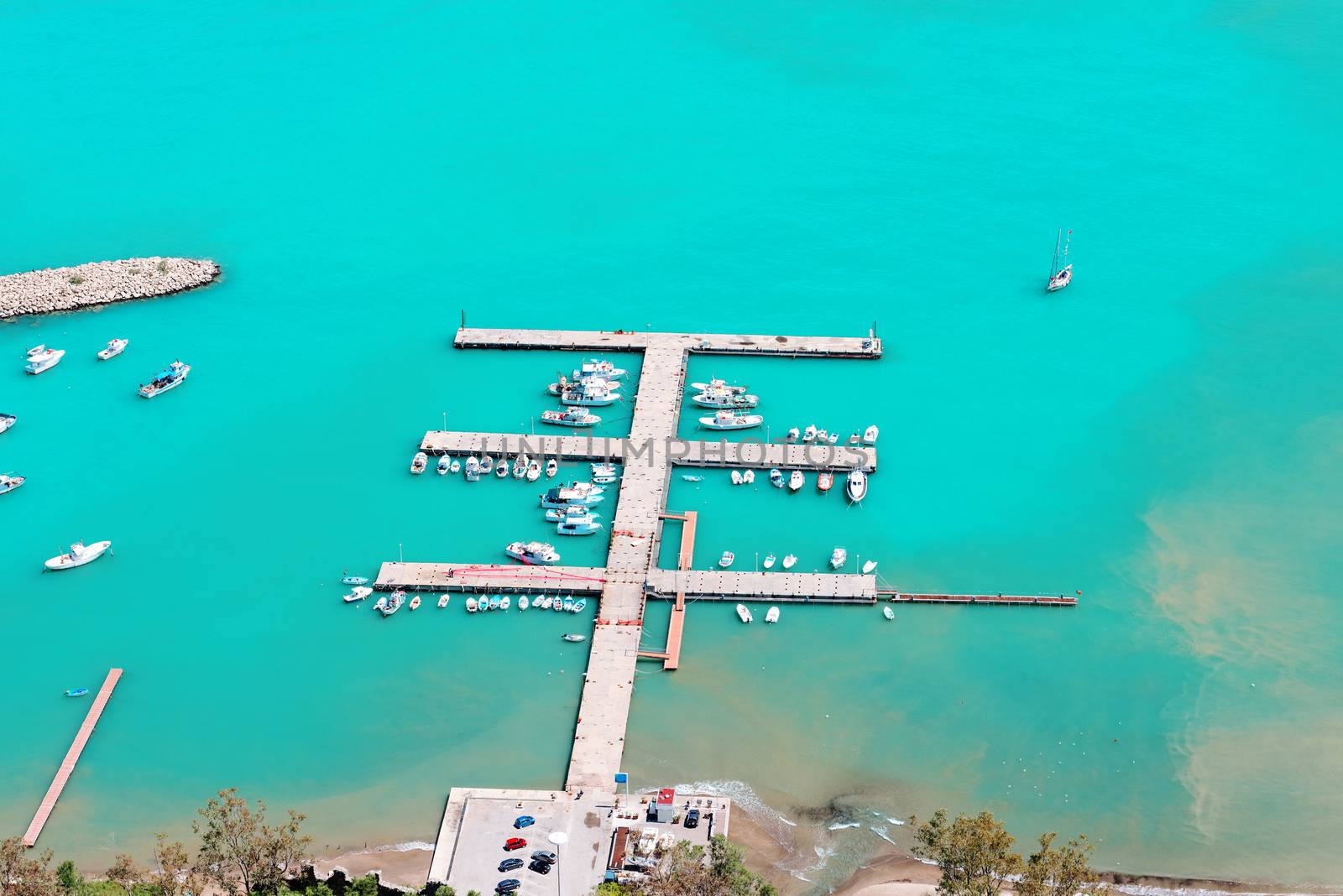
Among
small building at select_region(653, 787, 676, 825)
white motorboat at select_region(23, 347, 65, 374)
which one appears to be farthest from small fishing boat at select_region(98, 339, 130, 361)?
small building at select_region(653, 787, 676, 825)

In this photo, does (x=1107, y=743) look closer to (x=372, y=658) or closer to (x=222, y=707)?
(x=372, y=658)

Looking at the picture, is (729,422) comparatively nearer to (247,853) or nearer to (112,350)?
(112,350)

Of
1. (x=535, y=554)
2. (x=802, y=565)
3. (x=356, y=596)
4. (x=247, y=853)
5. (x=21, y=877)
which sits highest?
(x=802, y=565)

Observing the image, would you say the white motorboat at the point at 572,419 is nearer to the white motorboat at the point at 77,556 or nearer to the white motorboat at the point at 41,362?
the white motorboat at the point at 77,556

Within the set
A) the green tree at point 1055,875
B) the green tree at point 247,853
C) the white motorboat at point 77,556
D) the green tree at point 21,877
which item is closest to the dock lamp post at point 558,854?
the green tree at point 247,853

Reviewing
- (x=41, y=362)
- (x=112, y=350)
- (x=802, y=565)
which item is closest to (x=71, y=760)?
(x=112, y=350)

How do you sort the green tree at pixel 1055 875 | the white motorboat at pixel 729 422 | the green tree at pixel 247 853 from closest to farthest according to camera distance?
1. the green tree at pixel 1055 875
2. the green tree at pixel 247 853
3. the white motorboat at pixel 729 422
